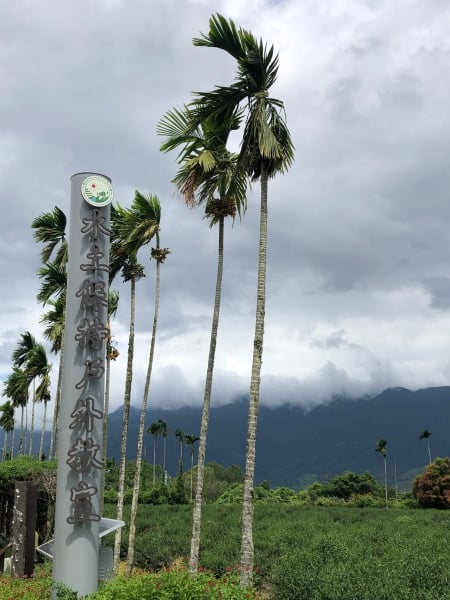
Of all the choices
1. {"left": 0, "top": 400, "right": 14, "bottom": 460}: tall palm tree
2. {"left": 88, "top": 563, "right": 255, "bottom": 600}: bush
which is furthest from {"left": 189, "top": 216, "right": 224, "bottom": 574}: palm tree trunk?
{"left": 0, "top": 400, "right": 14, "bottom": 460}: tall palm tree

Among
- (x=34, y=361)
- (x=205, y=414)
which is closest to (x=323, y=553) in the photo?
(x=205, y=414)

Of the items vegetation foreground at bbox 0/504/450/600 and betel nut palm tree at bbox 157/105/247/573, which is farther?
betel nut palm tree at bbox 157/105/247/573

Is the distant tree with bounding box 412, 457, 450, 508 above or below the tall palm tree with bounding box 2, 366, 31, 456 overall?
below

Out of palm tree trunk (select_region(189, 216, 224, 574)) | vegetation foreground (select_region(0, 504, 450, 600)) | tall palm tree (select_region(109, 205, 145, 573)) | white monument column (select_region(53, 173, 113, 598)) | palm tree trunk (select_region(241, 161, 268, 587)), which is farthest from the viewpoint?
tall palm tree (select_region(109, 205, 145, 573))

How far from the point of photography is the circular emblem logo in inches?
499

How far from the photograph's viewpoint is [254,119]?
44.2 feet

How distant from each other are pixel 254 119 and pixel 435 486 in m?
46.3

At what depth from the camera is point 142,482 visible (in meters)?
69.2

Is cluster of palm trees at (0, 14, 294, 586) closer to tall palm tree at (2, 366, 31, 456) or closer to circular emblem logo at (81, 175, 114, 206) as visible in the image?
circular emblem logo at (81, 175, 114, 206)

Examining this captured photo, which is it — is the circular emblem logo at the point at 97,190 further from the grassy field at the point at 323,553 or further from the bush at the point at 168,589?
the grassy field at the point at 323,553

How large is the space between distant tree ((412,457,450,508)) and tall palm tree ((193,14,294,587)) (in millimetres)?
43682

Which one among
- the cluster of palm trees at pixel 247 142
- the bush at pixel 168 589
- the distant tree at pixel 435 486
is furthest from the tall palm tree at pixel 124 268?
the distant tree at pixel 435 486

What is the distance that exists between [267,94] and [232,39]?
1.49 m

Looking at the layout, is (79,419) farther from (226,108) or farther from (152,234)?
(152,234)
